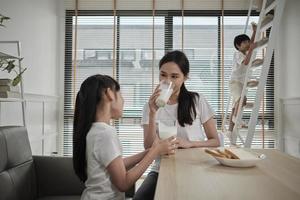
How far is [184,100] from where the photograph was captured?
1645 millimetres

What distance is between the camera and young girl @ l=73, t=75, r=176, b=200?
1.05 m

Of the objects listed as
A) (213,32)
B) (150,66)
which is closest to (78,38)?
(150,66)

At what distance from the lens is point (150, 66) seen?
11.9 ft

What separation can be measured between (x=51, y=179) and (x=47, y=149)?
161 cm

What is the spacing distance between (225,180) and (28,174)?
1260 millimetres

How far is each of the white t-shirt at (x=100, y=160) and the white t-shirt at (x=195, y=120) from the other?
563 mm

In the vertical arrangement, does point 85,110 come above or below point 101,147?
above

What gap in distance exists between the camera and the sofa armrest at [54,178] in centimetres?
174

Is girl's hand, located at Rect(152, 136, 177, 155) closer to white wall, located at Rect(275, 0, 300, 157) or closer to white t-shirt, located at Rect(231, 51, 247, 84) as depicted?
white t-shirt, located at Rect(231, 51, 247, 84)

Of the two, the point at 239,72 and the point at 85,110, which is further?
the point at 239,72

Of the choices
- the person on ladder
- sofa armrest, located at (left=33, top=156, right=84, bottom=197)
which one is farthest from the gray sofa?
the person on ladder

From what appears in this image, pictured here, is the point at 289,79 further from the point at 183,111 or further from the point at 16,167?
the point at 16,167

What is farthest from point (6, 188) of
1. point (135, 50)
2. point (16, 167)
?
point (135, 50)

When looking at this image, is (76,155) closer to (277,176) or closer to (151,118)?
(151,118)
